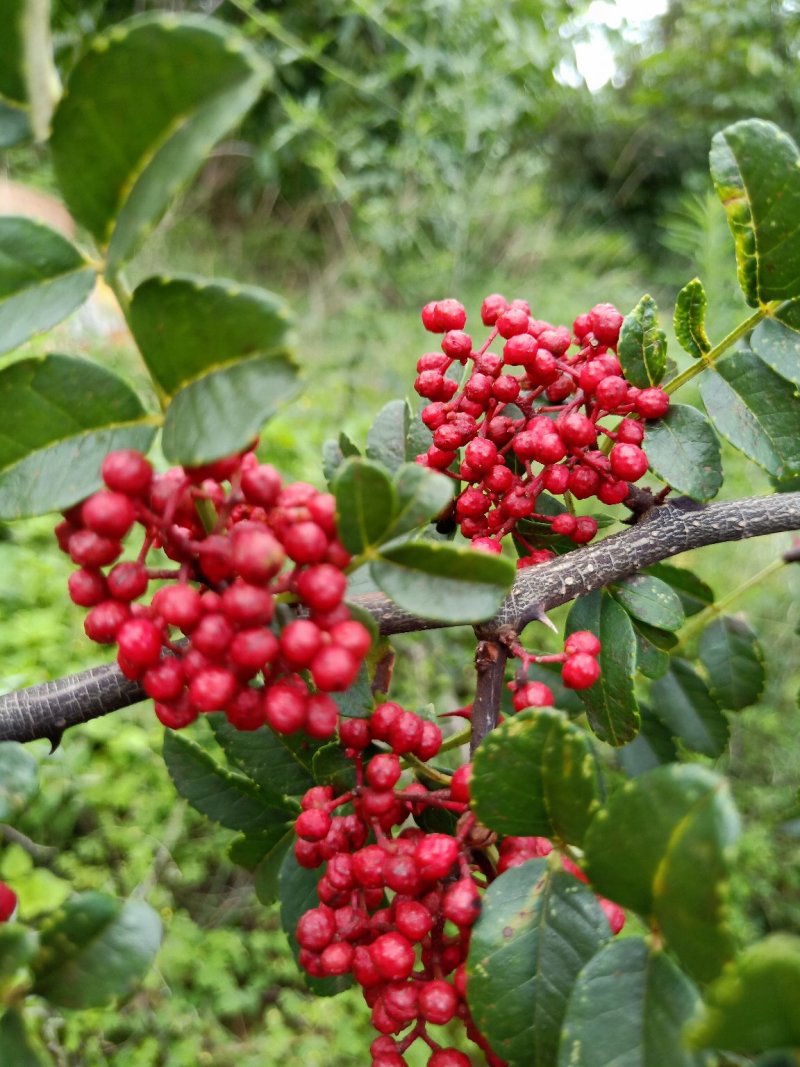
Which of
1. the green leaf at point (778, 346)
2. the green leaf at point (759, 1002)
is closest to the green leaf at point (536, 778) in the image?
the green leaf at point (759, 1002)

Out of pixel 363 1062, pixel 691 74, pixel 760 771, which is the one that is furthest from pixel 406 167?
pixel 363 1062

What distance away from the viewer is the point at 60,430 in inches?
16.1

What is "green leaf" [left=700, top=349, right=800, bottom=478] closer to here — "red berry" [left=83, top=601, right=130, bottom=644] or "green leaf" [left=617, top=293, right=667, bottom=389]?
"green leaf" [left=617, top=293, right=667, bottom=389]

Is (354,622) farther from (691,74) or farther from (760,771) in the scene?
(691,74)

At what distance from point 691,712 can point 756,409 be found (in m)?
0.35

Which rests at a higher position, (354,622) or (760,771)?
(354,622)

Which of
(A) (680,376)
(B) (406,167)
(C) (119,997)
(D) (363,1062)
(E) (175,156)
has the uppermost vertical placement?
(E) (175,156)

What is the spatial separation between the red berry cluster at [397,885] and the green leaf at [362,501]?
0.15 meters

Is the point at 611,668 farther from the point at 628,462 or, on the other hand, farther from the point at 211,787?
the point at 211,787

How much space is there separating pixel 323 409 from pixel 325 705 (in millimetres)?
2531

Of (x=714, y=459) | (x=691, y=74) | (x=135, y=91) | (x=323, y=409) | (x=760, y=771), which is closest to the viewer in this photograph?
(x=135, y=91)

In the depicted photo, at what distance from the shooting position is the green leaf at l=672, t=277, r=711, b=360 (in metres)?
0.59

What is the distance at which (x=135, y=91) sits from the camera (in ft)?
1.04

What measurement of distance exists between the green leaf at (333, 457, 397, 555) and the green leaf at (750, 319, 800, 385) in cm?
35
